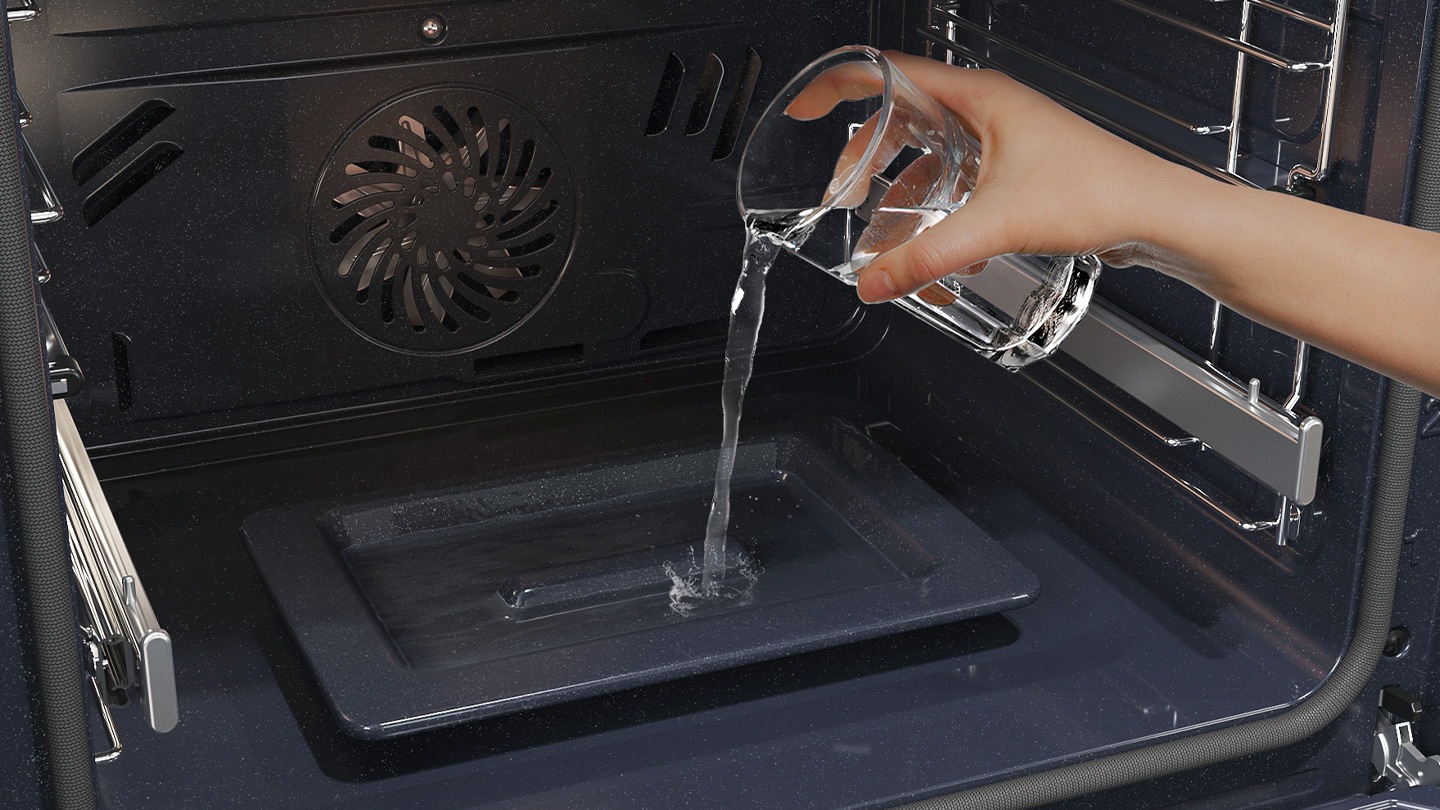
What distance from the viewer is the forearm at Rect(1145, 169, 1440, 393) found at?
75 centimetres

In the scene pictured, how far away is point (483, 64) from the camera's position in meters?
1.19

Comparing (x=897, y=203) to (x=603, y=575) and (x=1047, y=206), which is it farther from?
(x=603, y=575)

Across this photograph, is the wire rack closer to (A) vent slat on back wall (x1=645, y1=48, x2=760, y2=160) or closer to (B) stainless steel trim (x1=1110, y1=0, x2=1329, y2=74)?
(B) stainless steel trim (x1=1110, y1=0, x2=1329, y2=74)

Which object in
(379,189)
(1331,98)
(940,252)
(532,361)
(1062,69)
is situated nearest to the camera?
A: (940,252)

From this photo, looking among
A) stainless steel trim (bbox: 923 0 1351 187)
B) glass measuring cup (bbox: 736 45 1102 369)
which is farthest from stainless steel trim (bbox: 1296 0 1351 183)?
glass measuring cup (bbox: 736 45 1102 369)

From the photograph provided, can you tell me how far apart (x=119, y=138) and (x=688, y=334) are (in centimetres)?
47

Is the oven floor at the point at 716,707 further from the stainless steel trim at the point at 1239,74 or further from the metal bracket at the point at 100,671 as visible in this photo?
the stainless steel trim at the point at 1239,74

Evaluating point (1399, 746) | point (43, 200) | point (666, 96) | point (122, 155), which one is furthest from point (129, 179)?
point (1399, 746)

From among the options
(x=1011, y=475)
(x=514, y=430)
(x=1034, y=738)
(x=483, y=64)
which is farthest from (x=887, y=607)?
(x=483, y=64)

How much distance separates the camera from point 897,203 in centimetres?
89

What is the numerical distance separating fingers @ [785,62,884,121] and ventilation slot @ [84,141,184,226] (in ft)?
1.48

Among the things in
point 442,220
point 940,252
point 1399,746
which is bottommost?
point 1399,746

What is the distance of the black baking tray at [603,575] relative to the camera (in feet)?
3.09

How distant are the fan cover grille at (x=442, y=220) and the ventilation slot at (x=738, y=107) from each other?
127 millimetres
